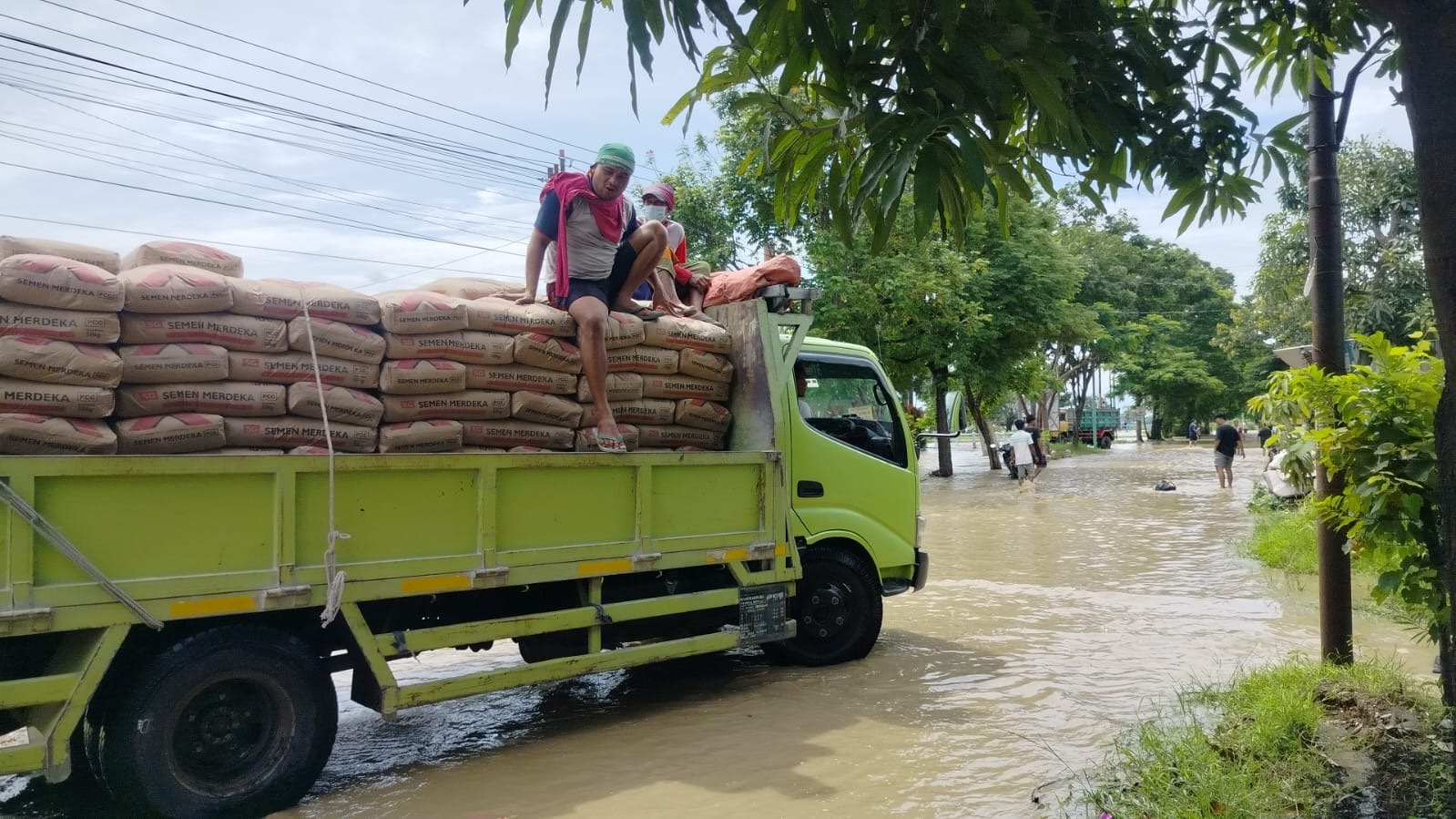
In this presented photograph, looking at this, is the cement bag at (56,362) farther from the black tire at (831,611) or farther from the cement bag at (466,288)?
the black tire at (831,611)

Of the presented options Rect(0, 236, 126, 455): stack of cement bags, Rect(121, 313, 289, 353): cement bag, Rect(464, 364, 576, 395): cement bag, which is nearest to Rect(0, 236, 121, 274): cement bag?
Rect(0, 236, 126, 455): stack of cement bags

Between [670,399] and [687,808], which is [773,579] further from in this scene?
[687,808]

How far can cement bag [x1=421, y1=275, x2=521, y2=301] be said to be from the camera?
5434 mm

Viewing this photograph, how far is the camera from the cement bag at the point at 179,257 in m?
4.48

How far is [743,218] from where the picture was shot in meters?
21.6

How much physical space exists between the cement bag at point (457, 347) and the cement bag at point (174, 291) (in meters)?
0.76

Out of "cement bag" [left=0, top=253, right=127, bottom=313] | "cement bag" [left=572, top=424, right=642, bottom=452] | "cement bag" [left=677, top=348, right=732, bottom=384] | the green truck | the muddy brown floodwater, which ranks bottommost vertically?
the muddy brown floodwater

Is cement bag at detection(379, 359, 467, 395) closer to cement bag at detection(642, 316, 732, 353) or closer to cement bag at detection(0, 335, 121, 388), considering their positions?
cement bag at detection(0, 335, 121, 388)

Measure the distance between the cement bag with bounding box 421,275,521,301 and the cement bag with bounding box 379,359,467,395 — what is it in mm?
514

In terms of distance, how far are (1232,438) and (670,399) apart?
63.1 ft

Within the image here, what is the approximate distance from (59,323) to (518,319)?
200cm

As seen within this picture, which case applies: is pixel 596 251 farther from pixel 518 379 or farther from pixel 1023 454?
pixel 1023 454

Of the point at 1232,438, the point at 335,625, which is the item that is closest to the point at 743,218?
the point at 1232,438

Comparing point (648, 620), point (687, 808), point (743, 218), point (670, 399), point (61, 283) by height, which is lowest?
point (687, 808)
